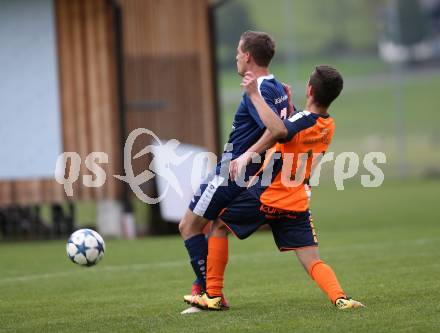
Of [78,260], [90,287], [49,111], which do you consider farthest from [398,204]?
[78,260]

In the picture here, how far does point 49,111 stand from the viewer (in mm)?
16281

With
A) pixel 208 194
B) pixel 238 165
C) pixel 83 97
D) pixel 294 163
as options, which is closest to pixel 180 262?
pixel 208 194

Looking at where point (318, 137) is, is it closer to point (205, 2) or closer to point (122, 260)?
point (122, 260)

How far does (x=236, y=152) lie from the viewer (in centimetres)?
767

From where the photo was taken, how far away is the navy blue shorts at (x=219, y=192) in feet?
25.0

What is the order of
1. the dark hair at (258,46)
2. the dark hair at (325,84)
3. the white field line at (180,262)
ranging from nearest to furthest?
the dark hair at (325,84) → the dark hair at (258,46) → the white field line at (180,262)

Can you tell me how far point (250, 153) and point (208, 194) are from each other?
2.03 feet

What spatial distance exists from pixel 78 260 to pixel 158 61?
898cm

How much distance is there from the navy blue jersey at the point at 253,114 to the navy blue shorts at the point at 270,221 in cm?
38

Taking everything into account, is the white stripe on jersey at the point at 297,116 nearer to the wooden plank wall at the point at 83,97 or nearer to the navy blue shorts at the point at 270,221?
the navy blue shorts at the point at 270,221

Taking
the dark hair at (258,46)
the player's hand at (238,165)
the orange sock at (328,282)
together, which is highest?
the dark hair at (258,46)

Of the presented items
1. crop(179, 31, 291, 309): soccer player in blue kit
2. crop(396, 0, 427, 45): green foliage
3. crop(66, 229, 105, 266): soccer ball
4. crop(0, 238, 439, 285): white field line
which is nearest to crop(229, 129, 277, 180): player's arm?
crop(179, 31, 291, 309): soccer player in blue kit

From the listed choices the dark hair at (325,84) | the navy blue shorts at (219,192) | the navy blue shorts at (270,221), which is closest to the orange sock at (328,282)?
the navy blue shorts at (270,221)

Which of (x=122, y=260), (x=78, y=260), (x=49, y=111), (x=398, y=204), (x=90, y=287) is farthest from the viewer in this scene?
(x=398, y=204)
